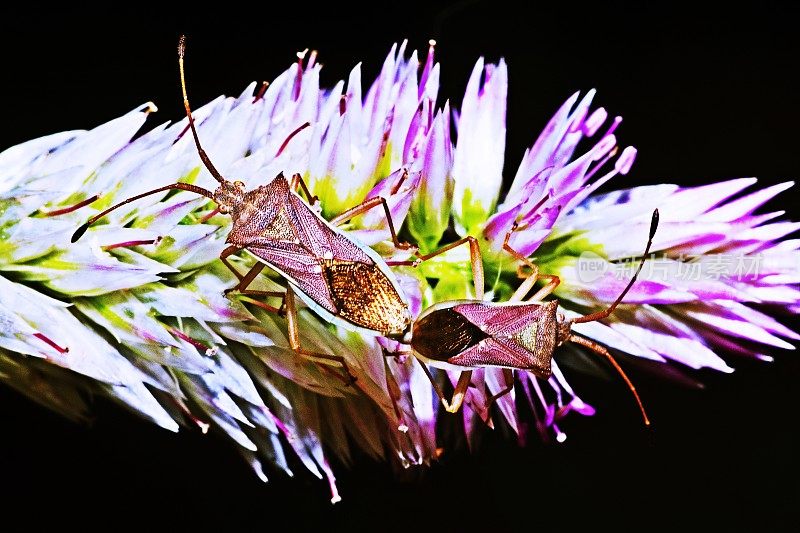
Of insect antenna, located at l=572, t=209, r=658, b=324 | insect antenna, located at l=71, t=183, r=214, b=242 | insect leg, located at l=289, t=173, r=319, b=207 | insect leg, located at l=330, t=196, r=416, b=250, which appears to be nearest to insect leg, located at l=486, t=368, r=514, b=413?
insect antenna, located at l=572, t=209, r=658, b=324

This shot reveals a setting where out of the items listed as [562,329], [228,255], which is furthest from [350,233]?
[562,329]

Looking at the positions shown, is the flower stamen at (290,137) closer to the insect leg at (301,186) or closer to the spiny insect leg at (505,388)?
the insect leg at (301,186)

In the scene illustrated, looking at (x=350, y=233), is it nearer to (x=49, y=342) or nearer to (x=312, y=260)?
(x=312, y=260)

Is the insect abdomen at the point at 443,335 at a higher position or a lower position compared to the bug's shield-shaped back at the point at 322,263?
lower

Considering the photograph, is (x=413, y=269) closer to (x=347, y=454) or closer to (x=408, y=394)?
(x=408, y=394)

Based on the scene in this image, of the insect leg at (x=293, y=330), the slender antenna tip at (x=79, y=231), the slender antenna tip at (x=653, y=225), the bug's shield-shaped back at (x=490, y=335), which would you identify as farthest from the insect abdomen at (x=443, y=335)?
the slender antenna tip at (x=79, y=231)

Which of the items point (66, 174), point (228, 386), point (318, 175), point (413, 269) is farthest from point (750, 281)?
point (66, 174)
